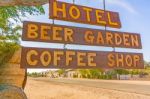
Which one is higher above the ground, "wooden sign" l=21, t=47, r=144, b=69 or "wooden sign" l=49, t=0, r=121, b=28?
"wooden sign" l=49, t=0, r=121, b=28

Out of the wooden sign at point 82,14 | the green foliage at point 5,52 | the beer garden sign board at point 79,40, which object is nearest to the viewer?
the beer garden sign board at point 79,40

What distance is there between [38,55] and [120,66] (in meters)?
2.48

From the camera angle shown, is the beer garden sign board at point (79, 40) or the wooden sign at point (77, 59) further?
A: the beer garden sign board at point (79, 40)

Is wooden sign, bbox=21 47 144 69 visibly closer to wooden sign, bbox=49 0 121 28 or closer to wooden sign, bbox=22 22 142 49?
wooden sign, bbox=22 22 142 49

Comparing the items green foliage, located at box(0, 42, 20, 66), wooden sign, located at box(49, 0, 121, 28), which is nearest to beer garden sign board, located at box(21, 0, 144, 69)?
wooden sign, located at box(49, 0, 121, 28)

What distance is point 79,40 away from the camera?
8617 millimetres

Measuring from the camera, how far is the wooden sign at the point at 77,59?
798 cm

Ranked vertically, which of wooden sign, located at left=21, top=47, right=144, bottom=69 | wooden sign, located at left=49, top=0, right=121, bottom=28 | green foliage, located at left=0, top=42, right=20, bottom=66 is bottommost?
wooden sign, located at left=21, top=47, right=144, bottom=69

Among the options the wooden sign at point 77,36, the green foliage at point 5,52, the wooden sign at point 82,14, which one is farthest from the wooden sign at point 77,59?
the green foliage at point 5,52

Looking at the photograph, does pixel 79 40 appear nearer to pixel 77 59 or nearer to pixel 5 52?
pixel 77 59

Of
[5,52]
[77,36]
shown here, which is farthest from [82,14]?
[5,52]

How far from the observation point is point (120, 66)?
9125 mm

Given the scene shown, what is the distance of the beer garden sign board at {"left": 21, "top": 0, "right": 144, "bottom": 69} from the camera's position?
8086 mm

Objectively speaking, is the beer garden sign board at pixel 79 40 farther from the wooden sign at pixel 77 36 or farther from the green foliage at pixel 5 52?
the green foliage at pixel 5 52
